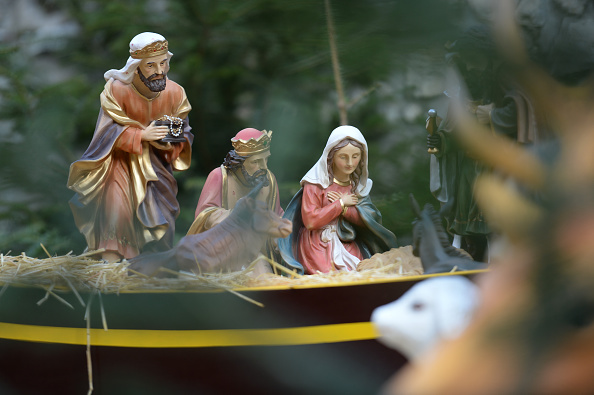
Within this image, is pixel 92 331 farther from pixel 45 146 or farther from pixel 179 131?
pixel 45 146

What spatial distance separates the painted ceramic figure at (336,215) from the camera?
8.40 feet

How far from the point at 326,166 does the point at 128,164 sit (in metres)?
0.82

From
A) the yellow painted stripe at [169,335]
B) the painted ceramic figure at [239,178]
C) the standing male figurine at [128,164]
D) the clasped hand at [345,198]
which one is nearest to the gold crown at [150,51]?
the standing male figurine at [128,164]

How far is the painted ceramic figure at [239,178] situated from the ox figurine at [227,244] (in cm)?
35

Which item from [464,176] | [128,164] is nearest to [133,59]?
[128,164]

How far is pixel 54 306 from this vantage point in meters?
2.03

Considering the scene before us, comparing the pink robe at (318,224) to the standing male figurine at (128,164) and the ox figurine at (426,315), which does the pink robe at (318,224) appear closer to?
the standing male figurine at (128,164)

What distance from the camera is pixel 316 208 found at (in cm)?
260

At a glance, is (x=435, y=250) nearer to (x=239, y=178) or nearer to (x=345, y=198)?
(x=345, y=198)

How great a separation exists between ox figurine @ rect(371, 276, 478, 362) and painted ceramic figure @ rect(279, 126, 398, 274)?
1.85m

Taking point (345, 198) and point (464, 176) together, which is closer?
point (464, 176)

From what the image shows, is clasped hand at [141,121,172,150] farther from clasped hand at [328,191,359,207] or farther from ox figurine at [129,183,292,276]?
clasped hand at [328,191,359,207]

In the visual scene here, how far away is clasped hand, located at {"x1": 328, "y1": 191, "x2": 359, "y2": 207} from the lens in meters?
2.58

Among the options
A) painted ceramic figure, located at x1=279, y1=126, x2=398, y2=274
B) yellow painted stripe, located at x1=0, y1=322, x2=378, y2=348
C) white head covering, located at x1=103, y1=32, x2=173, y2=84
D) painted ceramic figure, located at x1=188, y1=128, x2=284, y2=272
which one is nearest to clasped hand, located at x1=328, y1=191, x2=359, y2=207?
painted ceramic figure, located at x1=279, y1=126, x2=398, y2=274
